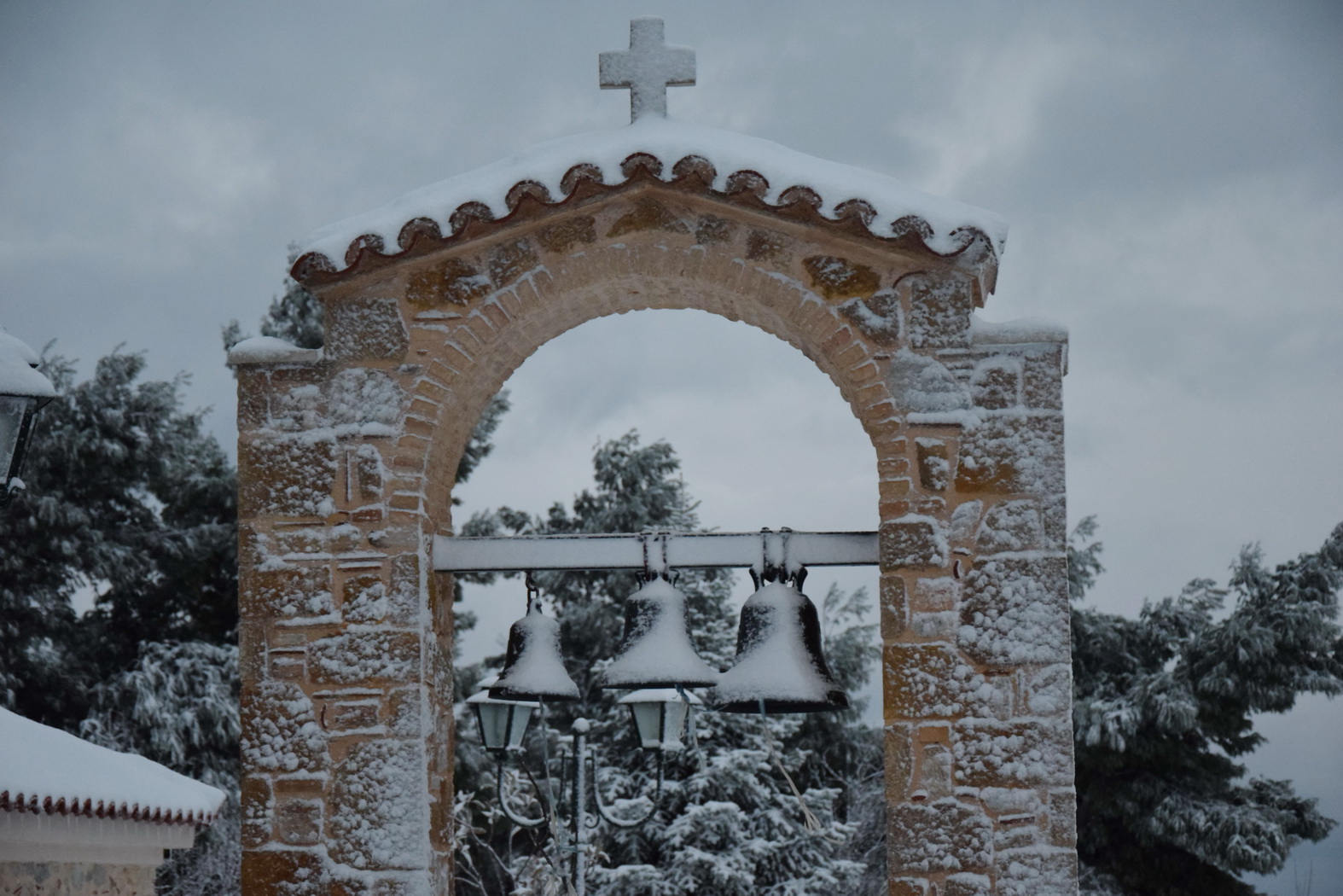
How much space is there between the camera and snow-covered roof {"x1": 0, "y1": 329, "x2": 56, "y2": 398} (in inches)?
149

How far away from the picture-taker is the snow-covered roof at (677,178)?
386 cm

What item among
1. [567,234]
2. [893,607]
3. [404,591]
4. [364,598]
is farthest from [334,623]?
[893,607]

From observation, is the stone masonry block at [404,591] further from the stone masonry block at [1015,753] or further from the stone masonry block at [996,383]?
the stone masonry block at [996,383]

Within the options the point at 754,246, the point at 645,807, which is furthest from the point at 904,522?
the point at 645,807

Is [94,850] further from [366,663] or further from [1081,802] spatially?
[1081,802]

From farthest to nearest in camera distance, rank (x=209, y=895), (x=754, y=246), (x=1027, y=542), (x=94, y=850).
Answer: (x=209, y=895) < (x=94, y=850) < (x=754, y=246) < (x=1027, y=542)

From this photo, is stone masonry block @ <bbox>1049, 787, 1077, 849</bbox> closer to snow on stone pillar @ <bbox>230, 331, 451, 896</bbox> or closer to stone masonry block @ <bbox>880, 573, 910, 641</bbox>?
stone masonry block @ <bbox>880, 573, 910, 641</bbox>

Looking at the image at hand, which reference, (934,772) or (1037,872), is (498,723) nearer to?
(934,772)

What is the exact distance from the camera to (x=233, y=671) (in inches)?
546

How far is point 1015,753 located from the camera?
12.1 ft

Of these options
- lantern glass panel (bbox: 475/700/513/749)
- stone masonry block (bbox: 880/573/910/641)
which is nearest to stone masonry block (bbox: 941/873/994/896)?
stone masonry block (bbox: 880/573/910/641)

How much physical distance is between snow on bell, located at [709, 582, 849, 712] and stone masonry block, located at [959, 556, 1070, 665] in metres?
0.39

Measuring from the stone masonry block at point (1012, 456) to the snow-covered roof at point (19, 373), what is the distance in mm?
2474

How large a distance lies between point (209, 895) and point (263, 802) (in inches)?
407
